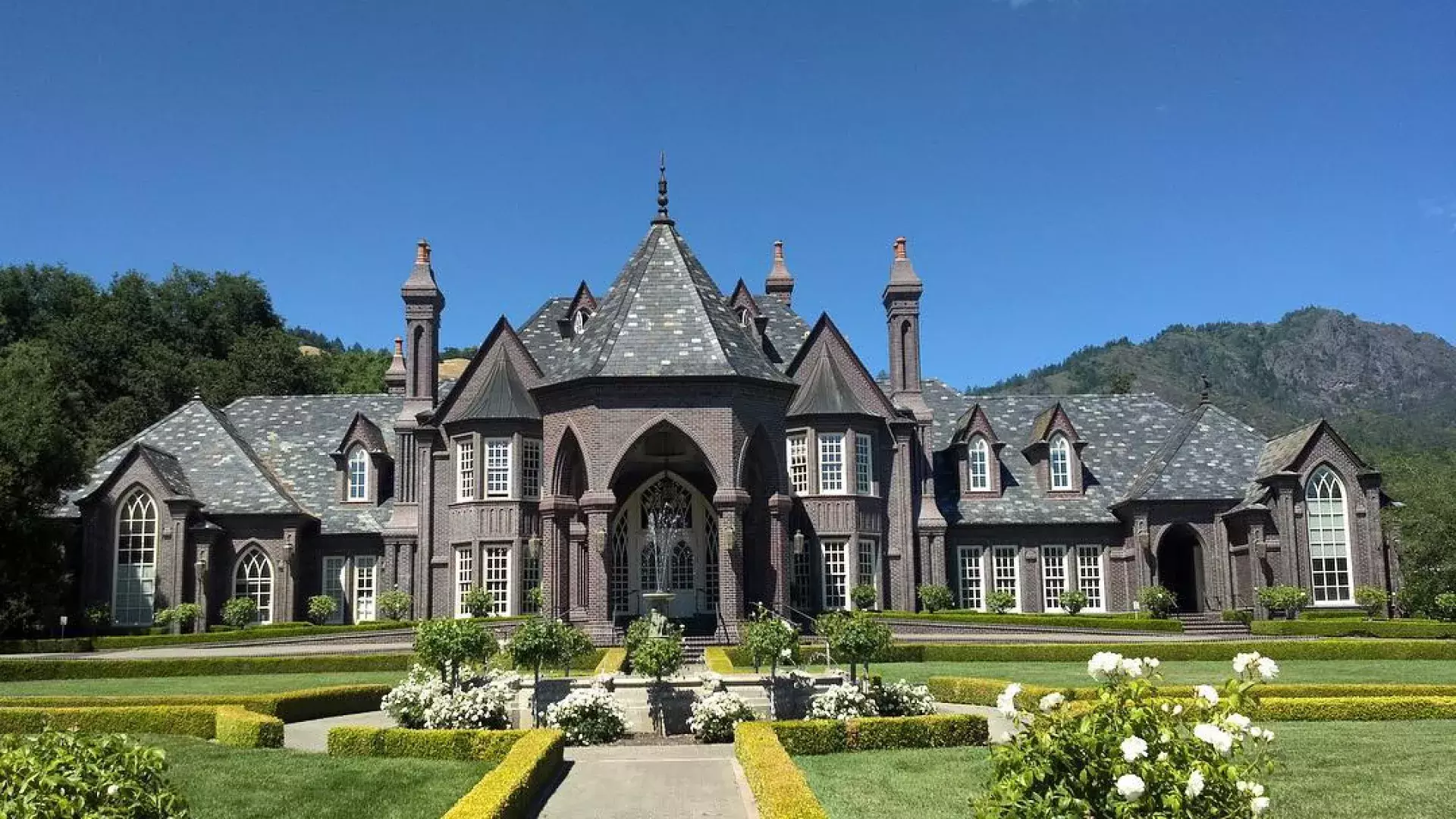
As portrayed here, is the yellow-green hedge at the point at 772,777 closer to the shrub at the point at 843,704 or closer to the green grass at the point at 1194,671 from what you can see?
the shrub at the point at 843,704

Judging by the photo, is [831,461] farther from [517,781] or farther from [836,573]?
[517,781]

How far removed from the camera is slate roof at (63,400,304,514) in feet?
135

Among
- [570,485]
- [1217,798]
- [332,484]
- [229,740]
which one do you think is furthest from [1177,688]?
[332,484]

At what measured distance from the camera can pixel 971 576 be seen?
4262 centimetres

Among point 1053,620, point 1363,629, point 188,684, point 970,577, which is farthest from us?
point 970,577

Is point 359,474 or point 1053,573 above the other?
point 359,474

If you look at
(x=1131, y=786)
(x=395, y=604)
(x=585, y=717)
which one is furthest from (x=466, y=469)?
(x=1131, y=786)

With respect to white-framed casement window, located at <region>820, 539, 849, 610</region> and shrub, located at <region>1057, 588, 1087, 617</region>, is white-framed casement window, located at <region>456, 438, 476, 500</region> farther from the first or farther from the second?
shrub, located at <region>1057, 588, 1087, 617</region>

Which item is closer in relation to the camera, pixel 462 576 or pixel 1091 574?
pixel 462 576

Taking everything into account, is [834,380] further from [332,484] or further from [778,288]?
[332,484]

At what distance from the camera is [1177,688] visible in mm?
12586

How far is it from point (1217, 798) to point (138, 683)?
26.7 m

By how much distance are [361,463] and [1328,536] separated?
3340 cm

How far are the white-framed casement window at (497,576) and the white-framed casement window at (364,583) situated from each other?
7107 mm
